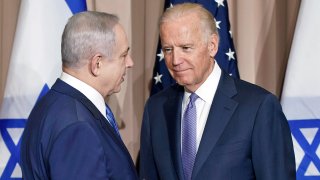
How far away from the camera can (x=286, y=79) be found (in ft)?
7.41

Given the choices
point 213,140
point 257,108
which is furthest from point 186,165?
point 257,108

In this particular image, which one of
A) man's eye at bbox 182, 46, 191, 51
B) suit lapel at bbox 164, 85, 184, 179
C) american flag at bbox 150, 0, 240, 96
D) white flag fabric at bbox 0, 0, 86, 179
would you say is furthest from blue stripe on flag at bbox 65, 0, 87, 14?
man's eye at bbox 182, 46, 191, 51

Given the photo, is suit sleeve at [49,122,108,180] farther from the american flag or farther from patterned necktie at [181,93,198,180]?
the american flag

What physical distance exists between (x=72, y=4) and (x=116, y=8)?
0.81 feet

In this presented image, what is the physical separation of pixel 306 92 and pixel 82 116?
116cm

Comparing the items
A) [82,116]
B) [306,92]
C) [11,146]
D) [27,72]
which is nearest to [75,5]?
[27,72]

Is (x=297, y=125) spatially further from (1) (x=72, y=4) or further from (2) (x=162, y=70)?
(1) (x=72, y=4)

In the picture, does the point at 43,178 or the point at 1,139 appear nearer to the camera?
the point at 43,178

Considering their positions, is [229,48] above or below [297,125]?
above

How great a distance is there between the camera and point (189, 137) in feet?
6.18

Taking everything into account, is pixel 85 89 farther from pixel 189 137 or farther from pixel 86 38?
pixel 189 137

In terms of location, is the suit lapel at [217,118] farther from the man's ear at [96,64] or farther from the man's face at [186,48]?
→ the man's ear at [96,64]

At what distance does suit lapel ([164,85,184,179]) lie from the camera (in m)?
1.88

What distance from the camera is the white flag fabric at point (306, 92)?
2.19 m
